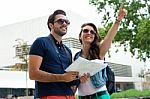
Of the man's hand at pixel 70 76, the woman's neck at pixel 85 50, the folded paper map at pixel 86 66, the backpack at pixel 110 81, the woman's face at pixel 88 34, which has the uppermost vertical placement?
the woman's face at pixel 88 34

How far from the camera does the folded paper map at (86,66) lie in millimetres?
3490

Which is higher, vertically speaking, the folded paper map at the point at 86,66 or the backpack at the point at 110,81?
the folded paper map at the point at 86,66

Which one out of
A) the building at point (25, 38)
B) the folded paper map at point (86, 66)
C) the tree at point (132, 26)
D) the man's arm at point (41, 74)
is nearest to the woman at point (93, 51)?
the folded paper map at point (86, 66)

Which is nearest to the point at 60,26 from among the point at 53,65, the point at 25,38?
the point at 53,65

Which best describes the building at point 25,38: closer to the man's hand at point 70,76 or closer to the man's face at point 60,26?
the man's face at point 60,26

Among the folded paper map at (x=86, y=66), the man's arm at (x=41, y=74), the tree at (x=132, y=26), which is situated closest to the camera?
the man's arm at (x=41, y=74)

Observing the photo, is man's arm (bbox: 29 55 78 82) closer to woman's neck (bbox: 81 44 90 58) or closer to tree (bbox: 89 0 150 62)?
woman's neck (bbox: 81 44 90 58)

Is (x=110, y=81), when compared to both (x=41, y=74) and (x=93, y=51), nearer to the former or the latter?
(x=93, y=51)

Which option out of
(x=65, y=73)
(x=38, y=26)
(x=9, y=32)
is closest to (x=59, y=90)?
(x=65, y=73)

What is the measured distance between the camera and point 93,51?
12.8 feet

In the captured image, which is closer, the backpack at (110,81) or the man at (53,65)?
the man at (53,65)

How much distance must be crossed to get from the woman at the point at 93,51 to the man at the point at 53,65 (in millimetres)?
192

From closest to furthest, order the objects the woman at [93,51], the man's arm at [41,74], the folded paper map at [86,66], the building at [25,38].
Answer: the man's arm at [41,74], the folded paper map at [86,66], the woman at [93,51], the building at [25,38]

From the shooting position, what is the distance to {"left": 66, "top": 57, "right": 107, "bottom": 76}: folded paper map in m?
3.49
